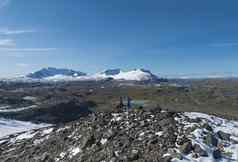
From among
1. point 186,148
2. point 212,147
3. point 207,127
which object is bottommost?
point 212,147

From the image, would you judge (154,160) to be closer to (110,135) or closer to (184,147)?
(184,147)

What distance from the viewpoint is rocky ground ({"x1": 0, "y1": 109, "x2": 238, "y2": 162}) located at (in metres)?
11.5

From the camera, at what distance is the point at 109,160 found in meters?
11.9

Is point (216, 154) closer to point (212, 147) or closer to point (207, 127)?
point (212, 147)

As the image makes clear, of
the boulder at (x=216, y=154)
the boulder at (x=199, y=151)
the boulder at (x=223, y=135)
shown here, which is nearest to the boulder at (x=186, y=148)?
the boulder at (x=199, y=151)

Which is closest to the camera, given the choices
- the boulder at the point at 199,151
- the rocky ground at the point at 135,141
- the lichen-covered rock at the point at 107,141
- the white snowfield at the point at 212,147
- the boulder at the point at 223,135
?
the white snowfield at the point at 212,147

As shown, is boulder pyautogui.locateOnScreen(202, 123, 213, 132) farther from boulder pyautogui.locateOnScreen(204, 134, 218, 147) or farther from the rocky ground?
boulder pyautogui.locateOnScreen(204, 134, 218, 147)

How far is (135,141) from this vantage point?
13.0 meters

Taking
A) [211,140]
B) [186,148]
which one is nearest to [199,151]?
[186,148]

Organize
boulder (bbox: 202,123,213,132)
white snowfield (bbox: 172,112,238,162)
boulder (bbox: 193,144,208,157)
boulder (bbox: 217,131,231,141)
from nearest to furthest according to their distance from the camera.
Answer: white snowfield (bbox: 172,112,238,162)
boulder (bbox: 193,144,208,157)
boulder (bbox: 217,131,231,141)
boulder (bbox: 202,123,213,132)

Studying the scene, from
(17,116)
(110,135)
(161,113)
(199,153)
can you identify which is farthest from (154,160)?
(17,116)

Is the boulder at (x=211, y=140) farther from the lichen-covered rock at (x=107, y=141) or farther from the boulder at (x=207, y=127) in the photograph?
the lichen-covered rock at (x=107, y=141)

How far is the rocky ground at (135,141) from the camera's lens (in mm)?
11516

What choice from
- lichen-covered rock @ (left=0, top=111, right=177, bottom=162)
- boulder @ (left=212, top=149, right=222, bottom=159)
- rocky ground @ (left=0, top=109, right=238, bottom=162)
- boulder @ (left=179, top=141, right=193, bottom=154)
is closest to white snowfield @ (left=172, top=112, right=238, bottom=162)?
rocky ground @ (left=0, top=109, right=238, bottom=162)
